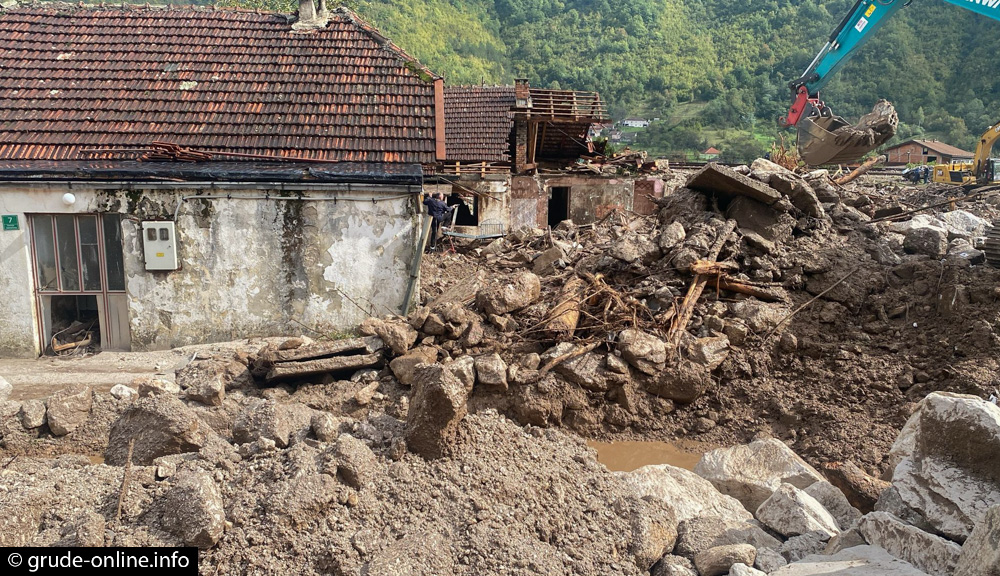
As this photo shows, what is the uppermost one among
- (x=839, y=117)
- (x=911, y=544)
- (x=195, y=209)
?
(x=839, y=117)

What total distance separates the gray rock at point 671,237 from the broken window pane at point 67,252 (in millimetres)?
8412

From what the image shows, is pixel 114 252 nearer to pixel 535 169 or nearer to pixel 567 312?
pixel 567 312

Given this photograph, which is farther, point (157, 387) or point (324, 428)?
point (157, 387)

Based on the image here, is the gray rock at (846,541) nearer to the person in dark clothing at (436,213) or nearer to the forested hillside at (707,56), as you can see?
the person in dark clothing at (436,213)

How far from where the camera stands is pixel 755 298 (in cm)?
870

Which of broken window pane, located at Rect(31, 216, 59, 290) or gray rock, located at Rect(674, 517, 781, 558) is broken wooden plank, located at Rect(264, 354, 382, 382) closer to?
broken window pane, located at Rect(31, 216, 59, 290)

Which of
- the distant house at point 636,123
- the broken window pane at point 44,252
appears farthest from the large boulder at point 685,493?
the distant house at point 636,123

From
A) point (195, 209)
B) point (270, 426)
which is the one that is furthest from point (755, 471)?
point (195, 209)

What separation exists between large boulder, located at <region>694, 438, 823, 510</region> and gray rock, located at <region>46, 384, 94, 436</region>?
6.16 metres

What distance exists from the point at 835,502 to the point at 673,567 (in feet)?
5.52

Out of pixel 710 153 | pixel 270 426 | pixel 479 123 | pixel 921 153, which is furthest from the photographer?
pixel 710 153

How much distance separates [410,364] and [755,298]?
471cm

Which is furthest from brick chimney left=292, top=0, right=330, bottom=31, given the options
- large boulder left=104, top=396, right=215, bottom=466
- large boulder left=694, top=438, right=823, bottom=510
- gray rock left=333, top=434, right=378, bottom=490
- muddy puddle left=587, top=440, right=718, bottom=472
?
large boulder left=694, top=438, right=823, bottom=510

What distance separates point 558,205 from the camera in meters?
21.9
